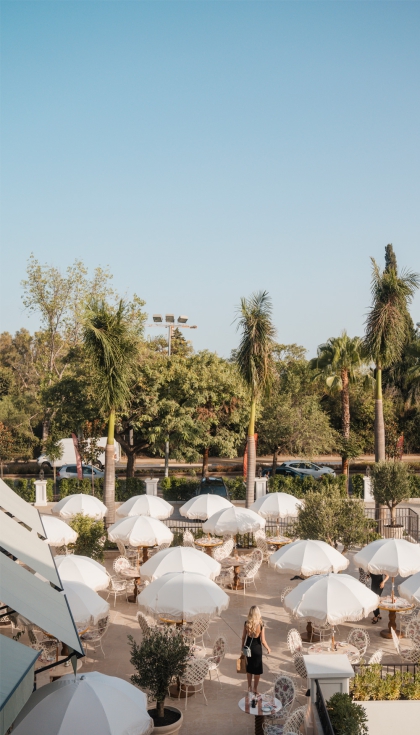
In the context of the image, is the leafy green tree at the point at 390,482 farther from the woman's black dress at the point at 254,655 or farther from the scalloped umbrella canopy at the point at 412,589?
the woman's black dress at the point at 254,655

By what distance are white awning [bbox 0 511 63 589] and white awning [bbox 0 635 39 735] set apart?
6.27ft

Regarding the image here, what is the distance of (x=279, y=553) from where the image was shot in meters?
15.1

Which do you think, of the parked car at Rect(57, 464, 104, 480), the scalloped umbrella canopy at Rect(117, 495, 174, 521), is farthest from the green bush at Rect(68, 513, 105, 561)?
the parked car at Rect(57, 464, 104, 480)

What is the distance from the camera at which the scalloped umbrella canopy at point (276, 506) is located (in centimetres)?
2130

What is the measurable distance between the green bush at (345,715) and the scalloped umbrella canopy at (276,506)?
12.2m

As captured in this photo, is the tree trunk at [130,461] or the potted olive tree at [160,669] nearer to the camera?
the potted olive tree at [160,669]

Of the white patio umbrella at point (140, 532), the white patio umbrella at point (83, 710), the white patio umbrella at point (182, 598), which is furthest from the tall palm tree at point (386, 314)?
the white patio umbrella at point (83, 710)

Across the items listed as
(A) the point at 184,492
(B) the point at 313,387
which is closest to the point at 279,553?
(A) the point at 184,492

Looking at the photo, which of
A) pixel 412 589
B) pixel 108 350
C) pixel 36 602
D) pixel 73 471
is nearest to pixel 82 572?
pixel 36 602

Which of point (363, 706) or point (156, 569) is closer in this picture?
point (363, 706)

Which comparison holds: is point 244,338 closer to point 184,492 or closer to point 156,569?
point 184,492

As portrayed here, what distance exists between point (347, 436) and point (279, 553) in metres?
24.0

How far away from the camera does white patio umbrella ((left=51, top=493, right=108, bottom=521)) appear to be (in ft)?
70.3

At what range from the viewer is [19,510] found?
12.7 m
